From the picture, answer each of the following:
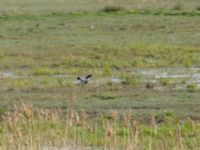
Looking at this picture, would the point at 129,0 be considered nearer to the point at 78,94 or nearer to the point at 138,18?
the point at 138,18

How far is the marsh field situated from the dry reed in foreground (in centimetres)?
2

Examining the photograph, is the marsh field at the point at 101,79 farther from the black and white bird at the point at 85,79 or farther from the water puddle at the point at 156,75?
the black and white bird at the point at 85,79

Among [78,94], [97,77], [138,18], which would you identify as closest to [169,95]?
[78,94]

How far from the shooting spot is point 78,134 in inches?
540

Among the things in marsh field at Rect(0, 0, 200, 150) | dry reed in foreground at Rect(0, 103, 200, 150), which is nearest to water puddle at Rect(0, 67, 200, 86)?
marsh field at Rect(0, 0, 200, 150)

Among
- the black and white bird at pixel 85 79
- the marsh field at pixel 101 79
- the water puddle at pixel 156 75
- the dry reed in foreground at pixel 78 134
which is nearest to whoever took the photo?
the dry reed in foreground at pixel 78 134


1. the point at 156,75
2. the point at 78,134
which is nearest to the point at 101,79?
the point at 156,75

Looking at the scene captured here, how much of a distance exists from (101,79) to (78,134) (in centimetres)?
806

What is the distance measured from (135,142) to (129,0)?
3904 cm

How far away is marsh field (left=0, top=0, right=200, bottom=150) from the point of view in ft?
42.9

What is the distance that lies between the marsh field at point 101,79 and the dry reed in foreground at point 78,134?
2 centimetres

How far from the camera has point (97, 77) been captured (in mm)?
22141

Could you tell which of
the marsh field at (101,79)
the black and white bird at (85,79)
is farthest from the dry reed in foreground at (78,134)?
the black and white bird at (85,79)

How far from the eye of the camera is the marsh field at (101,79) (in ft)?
42.9
